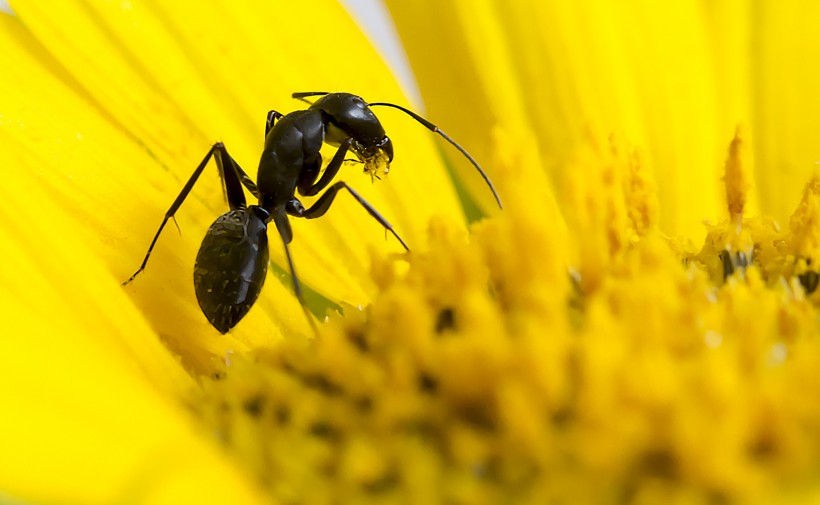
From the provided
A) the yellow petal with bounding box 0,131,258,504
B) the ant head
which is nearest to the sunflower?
the yellow petal with bounding box 0,131,258,504

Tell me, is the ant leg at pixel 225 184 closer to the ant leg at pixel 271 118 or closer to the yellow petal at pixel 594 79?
the ant leg at pixel 271 118

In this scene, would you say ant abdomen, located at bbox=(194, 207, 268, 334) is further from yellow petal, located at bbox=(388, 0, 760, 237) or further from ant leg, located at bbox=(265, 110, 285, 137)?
yellow petal, located at bbox=(388, 0, 760, 237)

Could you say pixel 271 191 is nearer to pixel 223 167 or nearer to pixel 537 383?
pixel 223 167

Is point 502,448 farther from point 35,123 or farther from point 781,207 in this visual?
point 781,207

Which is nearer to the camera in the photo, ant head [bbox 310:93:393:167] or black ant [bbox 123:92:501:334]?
black ant [bbox 123:92:501:334]

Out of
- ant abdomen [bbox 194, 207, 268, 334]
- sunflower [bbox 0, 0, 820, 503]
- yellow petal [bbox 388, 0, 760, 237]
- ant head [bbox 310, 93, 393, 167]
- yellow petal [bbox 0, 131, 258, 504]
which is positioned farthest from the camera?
yellow petal [bbox 388, 0, 760, 237]

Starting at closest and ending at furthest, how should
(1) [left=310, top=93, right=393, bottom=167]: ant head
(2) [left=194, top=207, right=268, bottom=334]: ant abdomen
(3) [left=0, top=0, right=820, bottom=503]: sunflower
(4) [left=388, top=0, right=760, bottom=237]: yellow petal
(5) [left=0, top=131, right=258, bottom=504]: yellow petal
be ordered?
1. (5) [left=0, top=131, right=258, bottom=504]: yellow petal
2. (3) [left=0, top=0, right=820, bottom=503]: sunflower
3. (2) [left=194, top=207, right=268, bottom=334]: ant abdomen
4. (1) [left=310, top=93, right=393, bottom=167]: ant head
5. (4) [left=388, top=0, right=760, bottom=237]: yellow petal

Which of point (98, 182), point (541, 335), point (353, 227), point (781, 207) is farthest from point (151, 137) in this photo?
point (781, 207)

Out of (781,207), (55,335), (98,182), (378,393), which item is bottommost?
(781,207)
